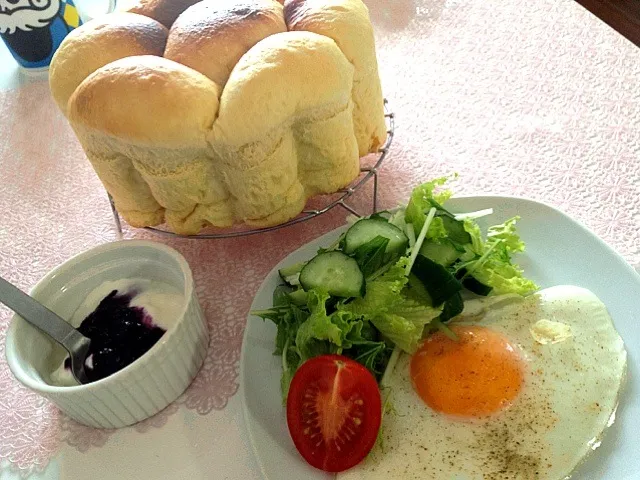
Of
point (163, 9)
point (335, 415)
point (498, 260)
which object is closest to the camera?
point (335, 415)

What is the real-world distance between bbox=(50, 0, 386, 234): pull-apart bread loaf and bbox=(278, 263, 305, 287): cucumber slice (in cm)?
12

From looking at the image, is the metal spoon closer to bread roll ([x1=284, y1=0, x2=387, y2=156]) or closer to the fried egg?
the fried egg

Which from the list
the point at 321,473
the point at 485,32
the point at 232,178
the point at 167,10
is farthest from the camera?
the point at 485,32

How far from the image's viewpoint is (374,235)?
1176 millimetres

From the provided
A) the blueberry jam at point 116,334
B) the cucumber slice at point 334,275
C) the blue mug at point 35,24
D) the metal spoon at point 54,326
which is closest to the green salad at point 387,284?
the cucumber slice at point 334,275

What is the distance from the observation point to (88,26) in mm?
1289

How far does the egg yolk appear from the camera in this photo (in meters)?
1.07

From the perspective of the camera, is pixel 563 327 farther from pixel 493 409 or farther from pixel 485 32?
pixel 485 32

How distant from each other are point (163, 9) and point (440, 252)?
2.70ft

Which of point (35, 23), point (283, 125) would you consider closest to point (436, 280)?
point (283, 125)

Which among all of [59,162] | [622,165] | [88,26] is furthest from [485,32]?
[59,162]

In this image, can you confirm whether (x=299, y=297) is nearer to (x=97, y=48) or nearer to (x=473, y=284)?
(x=473, y=284)

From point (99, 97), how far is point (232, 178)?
0.29 m

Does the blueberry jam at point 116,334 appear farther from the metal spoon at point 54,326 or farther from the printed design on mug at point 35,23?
the printed design on mug at point 35,23
